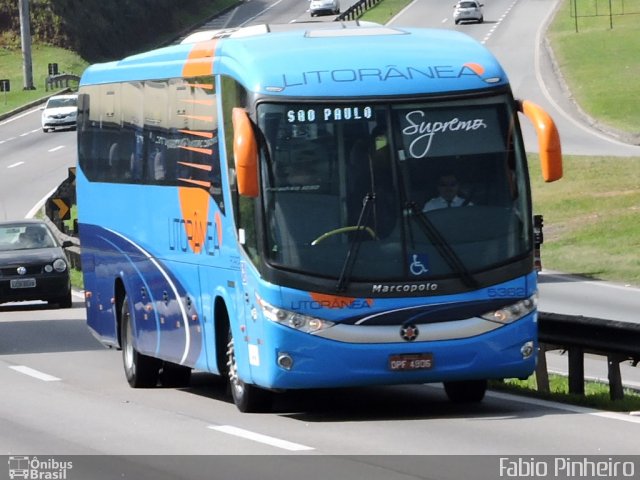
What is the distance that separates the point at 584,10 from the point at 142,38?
27.2 meters

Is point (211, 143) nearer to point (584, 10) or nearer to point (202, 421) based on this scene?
point (202, 421)

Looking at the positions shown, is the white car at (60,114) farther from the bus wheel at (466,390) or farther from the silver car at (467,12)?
the bus wheel at (466,390)

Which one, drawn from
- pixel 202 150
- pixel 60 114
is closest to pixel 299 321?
pixel 202 150

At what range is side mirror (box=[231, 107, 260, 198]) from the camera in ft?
41.4

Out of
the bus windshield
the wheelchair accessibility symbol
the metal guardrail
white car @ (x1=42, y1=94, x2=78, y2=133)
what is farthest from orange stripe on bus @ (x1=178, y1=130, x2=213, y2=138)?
white car @ (x1=42, y1=94, x2=78, y2=133)

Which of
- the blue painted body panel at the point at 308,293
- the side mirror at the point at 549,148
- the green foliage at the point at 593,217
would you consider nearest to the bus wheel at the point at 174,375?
the blue painted body panel at the point at 308,293

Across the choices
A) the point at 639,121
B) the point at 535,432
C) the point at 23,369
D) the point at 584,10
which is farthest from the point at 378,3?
the point at 535,432

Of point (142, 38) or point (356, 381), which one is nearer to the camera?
point (356, 381)

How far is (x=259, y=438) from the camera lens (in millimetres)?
12273

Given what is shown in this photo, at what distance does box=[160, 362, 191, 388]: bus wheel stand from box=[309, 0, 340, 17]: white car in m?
83.8

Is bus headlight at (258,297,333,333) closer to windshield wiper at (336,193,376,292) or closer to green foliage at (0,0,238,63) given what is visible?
windshield wiper at (336,193,376,292)

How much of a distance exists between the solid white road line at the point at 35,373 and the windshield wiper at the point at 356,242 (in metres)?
6.08

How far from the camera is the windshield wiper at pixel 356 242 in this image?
511 inches

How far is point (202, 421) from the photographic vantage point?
542 inches
